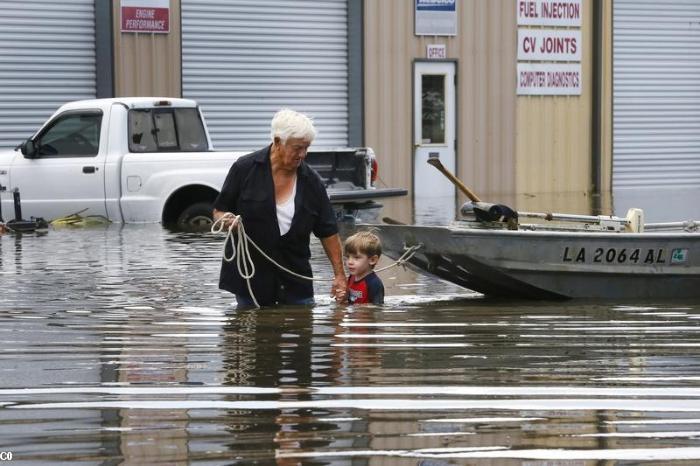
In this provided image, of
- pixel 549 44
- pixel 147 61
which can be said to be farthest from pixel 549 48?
pixel 147 61

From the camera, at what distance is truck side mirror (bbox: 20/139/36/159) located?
58.5 ft

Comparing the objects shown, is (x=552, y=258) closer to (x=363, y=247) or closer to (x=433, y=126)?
(x=363, y=247)

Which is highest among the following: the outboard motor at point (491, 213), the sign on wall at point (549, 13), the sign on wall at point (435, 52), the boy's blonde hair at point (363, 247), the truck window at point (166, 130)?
the sign on wall at point (549, 13)

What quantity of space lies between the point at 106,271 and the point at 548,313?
477 centimetres

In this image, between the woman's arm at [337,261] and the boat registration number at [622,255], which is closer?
the woman's arm at [337,261]

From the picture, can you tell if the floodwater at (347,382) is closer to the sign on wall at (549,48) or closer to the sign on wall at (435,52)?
the sign on wall at (435,52)

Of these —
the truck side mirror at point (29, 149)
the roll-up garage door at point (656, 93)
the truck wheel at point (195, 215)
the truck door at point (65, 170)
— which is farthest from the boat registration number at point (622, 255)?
the roll-up garage door at point (656, 93)

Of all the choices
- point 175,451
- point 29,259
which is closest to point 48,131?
point 29,259

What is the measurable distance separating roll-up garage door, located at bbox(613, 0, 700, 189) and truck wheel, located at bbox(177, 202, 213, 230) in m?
13.3

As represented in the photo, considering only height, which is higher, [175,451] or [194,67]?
[194,67]

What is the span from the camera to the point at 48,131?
18.0 m

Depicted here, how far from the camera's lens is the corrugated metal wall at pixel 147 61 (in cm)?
2386

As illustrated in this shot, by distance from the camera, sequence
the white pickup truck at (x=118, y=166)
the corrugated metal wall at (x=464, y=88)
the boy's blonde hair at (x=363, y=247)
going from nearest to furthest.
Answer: the boy's blonde hair at (x=363, y=247) → the white pickup truck at (x=118, y=166) → the corrugated metal wall at (x=464, y=88)

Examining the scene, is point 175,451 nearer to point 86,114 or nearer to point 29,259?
point 29,259
